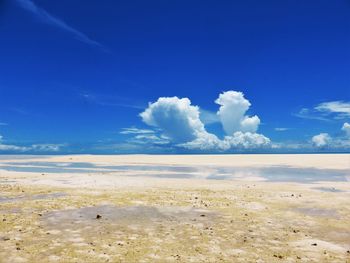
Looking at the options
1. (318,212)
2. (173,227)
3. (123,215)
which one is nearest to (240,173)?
(318,212)

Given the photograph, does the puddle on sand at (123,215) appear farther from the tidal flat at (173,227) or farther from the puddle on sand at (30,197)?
the puddle on sand at (30,197)

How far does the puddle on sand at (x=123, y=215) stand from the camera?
16.5 m

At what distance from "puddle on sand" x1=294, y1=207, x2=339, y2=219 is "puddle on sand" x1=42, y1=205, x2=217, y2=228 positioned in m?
5.22

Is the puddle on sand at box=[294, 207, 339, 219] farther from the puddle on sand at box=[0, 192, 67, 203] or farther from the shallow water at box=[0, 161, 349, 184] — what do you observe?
the shallow water at box=[0, 161, 349, 184]

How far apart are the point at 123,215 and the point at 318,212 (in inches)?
420

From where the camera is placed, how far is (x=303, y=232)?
15.1 m

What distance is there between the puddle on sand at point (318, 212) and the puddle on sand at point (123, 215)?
522 cm

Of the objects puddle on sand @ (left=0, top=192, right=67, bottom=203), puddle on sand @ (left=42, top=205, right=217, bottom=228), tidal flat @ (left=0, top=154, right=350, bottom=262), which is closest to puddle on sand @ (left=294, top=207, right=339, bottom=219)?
tidal flat @ (left=0, top=154, right=350, bottom=262)

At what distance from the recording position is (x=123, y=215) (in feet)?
59.5

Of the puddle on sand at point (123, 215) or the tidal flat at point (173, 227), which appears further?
the puddle on sand at point (123, 215)

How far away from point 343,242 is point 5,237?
1306 cm

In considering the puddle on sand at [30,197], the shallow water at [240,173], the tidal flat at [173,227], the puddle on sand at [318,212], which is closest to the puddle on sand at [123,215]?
the tidal flat at [173,227]

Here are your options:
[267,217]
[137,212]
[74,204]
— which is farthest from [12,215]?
[267,217]

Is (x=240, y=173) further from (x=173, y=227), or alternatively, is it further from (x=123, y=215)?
(x=173, y=227)
